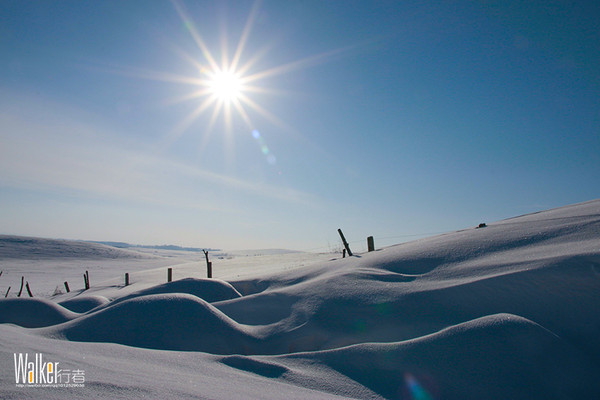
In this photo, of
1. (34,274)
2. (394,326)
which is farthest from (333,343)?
(34,274)

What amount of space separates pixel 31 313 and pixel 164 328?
3067mm

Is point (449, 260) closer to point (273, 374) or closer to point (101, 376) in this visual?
point (273, 374)

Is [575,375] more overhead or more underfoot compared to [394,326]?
more underfoot

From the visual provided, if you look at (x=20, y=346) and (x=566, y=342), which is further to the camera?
(x=566, y=342)

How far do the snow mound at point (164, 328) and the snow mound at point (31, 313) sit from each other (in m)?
1.47

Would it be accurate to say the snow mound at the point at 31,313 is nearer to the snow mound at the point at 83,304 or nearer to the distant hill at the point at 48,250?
the snow mound at the point at 83,304

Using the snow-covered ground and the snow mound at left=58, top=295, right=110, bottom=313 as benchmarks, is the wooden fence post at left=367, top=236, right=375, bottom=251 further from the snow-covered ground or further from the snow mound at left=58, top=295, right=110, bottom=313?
the snow mound at left=58, top=295, right=110, bottom=313

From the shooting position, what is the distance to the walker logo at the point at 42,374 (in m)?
1.67

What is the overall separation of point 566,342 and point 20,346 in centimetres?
453

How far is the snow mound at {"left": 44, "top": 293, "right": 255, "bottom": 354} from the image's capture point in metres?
3.63

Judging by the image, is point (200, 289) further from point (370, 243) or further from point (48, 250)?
point (48, 250)

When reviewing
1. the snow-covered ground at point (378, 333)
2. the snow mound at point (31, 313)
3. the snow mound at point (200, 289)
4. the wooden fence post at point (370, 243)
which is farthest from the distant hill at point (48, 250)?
the snow-covered ground at point (378, 333)

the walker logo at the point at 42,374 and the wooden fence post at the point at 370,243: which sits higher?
the wooden fence post at the point at 370,243

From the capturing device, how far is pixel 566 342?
282 centimetres
